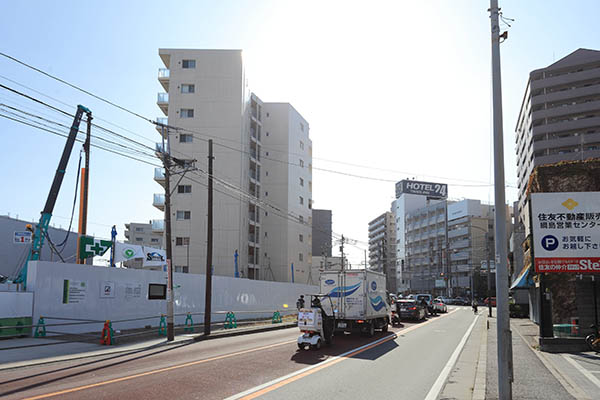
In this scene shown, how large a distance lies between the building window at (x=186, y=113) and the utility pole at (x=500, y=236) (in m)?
48.7

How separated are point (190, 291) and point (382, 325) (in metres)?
12.0

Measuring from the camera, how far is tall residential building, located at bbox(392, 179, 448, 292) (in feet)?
394

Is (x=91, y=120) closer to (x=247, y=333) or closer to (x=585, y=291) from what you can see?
(x=247, y=333)

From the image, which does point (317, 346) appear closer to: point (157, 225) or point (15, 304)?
point (15, 304)

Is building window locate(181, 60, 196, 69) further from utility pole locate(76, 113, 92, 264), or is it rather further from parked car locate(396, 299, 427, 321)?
parked car locate(396, 299, 427, 321)

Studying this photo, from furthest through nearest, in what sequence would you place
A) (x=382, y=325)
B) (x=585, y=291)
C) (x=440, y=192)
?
(x=440, y=192) < (x=382, y=325) < (x=585, y=291)

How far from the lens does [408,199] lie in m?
124

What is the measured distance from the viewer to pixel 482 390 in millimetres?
9672

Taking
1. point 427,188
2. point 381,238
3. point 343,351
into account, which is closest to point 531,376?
point 343,351

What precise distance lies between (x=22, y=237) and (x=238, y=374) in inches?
1599

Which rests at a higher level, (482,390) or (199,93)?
(199,93)

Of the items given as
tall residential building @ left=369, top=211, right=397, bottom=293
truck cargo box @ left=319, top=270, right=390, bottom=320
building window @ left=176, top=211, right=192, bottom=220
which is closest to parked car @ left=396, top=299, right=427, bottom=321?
truck cargo box @ left=319, top=270, right=390, bottom=320

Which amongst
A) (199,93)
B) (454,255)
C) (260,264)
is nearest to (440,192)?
(454,255)

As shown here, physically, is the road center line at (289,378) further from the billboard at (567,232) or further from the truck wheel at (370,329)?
the billboard at (567,232)
